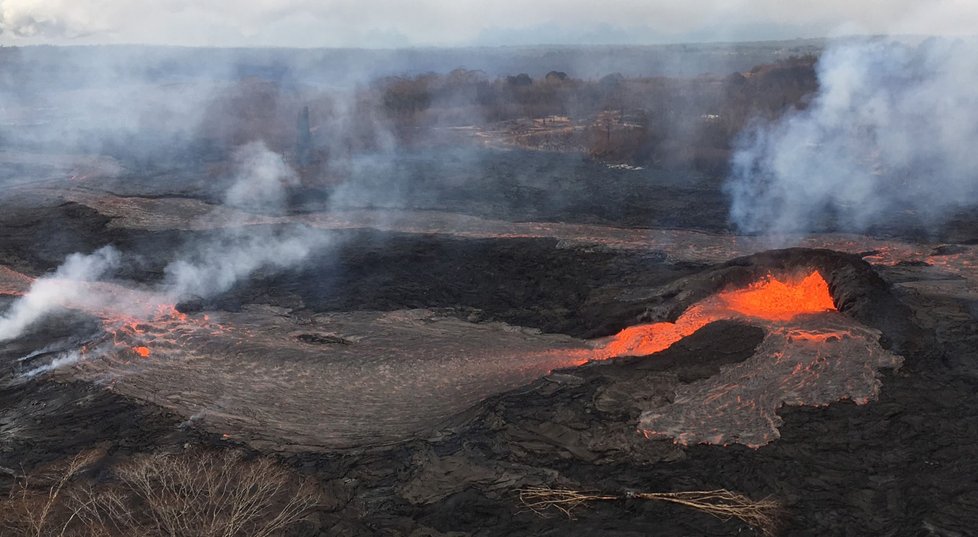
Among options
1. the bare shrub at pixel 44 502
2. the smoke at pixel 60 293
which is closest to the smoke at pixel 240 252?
the smoke at pixel 60 293

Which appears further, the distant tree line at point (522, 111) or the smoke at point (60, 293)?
the distant tree line at point (522, 111)

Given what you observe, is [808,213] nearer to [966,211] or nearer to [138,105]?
[966,211]

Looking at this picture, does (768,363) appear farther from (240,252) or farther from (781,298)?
(240,252)

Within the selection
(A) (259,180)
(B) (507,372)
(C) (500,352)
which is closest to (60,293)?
(C) (500,352)

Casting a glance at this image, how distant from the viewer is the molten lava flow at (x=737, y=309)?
1494 centimetres

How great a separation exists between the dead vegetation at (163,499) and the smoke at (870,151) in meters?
20.5

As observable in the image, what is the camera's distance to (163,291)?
62.1ft

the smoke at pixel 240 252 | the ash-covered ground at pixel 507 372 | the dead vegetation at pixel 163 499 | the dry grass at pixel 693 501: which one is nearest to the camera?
the dead vegetation at pixel 163 499

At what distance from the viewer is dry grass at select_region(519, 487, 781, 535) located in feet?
31.2

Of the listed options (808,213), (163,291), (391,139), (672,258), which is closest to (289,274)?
(163,291)

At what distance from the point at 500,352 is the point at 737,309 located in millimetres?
5665

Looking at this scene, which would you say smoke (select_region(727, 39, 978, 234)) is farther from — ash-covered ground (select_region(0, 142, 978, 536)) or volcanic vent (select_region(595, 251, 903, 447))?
volcanic vent (select_region(595, 251, 903, 447))

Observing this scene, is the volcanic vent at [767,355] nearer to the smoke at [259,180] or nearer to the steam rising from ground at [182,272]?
the steam rising from ground at [182,272]

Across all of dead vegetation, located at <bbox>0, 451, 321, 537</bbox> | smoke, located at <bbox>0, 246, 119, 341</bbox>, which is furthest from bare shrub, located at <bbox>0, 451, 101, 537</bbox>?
smoke, located at <bbox>0, 246, 119, 341</bbox>
